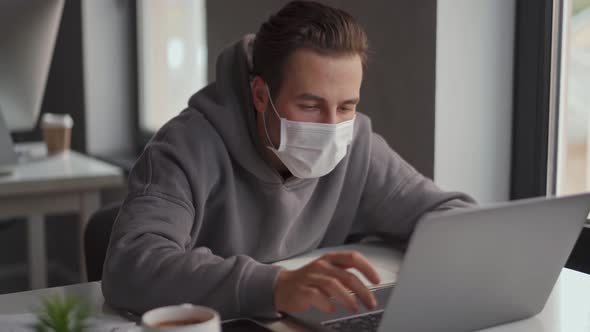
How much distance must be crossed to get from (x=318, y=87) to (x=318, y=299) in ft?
1.47

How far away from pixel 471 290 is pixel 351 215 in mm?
637

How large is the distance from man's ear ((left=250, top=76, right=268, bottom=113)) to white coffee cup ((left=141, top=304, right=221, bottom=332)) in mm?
701

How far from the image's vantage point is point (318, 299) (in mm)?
980

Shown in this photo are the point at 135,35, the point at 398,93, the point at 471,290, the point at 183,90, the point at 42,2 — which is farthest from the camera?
the point at 135,35

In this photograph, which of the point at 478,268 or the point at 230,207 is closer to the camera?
the point at 478,268

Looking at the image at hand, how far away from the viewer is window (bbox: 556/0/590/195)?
1.82m

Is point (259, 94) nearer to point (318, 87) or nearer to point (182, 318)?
point (318, 87)

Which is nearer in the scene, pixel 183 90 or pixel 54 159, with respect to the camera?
pixel 54 159

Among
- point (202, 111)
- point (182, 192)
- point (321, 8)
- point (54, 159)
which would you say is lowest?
point (54, 159)

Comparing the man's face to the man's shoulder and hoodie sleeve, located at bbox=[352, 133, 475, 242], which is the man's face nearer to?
the man's shoulder

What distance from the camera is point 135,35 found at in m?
3.54

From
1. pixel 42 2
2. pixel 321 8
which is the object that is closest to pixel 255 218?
pixel 321 8

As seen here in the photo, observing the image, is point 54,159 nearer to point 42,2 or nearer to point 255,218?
point 42,2

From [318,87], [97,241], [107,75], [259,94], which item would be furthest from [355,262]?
[107,75]
